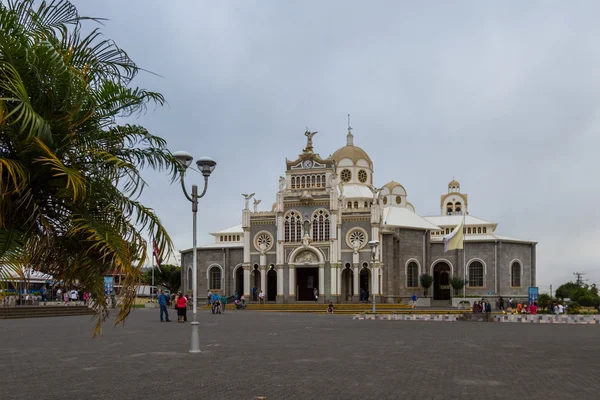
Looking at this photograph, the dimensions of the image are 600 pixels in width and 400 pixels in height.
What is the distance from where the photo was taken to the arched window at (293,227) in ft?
204

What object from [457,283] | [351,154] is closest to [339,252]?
[457,283]

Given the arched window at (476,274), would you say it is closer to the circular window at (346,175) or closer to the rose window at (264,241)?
the circular window at (346,175)

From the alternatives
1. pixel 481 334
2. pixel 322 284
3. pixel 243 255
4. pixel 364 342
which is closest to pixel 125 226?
pixel 364 342

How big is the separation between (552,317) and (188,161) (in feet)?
91.4

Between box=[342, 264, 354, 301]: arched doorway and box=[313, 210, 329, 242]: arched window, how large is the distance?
3.94 meters

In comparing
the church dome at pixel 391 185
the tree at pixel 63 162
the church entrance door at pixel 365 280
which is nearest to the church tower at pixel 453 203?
the church dome at pixel 391 185

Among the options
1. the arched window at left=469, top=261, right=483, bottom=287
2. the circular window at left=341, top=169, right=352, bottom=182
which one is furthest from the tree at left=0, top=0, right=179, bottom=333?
the circular window at left=341, top=169, right=352, bottom=182

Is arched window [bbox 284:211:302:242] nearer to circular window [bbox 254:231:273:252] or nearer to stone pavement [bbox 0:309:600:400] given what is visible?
circular window [bbox 254:231:273:252]

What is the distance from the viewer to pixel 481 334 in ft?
83.7

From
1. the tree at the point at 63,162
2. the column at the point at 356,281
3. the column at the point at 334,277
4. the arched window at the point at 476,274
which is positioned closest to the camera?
the tree at the point at 63,162

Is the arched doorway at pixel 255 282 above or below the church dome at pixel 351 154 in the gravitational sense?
below

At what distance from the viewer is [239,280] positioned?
68812 millimetres

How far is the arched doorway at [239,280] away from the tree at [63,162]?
6027cm

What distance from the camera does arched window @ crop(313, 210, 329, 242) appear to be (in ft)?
201
